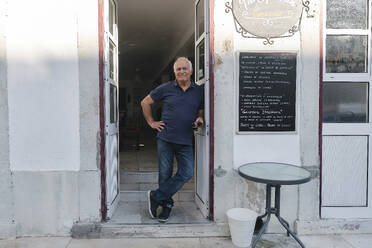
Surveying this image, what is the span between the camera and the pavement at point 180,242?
3.04 meters

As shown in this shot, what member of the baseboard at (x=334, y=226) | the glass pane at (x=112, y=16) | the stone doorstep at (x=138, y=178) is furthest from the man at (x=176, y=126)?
the baseboard at (x=334, y=226)

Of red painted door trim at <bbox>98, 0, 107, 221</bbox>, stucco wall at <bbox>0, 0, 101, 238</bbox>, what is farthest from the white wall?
red painted door trim at <bbox>98, 0, 107, 221</bbox>

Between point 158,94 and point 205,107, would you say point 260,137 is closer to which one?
point 205,107

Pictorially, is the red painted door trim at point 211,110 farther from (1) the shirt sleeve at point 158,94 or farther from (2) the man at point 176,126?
(1) the shirt sleeve at point 158,94

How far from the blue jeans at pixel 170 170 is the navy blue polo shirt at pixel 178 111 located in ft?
0.32

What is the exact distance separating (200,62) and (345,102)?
1637 mm

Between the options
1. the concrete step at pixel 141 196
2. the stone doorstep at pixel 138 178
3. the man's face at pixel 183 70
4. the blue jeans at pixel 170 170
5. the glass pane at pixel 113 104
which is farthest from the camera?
the stone doorstep at pixel 138 178

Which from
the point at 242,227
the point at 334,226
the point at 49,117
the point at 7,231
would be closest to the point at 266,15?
the point at 242,227

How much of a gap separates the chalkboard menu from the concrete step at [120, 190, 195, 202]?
1341 millimetres

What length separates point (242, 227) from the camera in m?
2.99

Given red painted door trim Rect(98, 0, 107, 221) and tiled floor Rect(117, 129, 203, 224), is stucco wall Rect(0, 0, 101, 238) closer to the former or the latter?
red painted door trim Rect(98, 0, 107, 221)

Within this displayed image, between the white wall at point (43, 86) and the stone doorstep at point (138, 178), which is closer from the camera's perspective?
the white wall at point (43, 86)

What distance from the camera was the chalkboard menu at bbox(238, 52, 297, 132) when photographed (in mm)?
3262

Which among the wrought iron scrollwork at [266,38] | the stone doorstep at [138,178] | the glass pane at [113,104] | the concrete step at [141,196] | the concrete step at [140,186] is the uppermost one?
the wrought iron scrollwork at [266,38]
